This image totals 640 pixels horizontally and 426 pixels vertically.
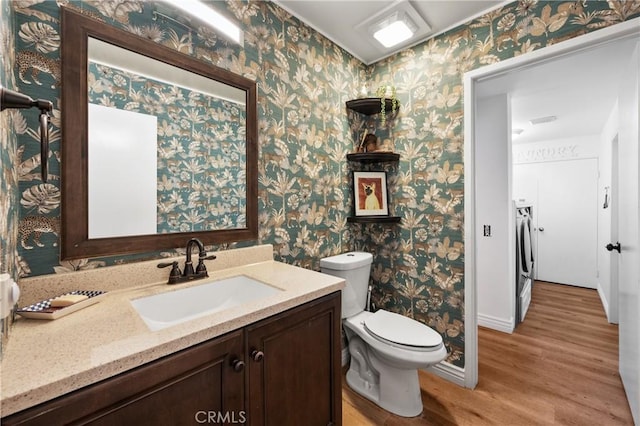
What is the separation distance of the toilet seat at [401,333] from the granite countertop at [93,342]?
2.45 feet

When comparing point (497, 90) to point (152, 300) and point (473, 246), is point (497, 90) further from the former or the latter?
point (152, 300)

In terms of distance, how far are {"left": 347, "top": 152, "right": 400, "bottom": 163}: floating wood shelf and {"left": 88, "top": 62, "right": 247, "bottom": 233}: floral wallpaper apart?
92 cm

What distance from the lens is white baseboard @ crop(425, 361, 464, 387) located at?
179cm

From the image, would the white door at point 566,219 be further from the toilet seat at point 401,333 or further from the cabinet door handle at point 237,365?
the cabinet door handle at point 237,365

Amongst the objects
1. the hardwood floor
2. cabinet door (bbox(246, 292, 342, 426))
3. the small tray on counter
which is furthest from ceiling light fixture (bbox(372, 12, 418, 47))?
the hardwood floor

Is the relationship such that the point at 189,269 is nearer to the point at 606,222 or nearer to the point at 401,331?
the point at 401,331

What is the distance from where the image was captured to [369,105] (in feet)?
6.78

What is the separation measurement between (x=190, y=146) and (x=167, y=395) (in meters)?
1.05

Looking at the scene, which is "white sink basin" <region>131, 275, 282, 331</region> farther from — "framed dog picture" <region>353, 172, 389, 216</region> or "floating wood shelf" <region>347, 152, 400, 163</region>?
"floating wood shelf" <region>347, 152, 400, 163</region>

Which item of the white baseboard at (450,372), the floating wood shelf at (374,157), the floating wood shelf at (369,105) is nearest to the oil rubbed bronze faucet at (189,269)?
the floating wood shelf at (374,157)

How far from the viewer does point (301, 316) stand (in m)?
1.02

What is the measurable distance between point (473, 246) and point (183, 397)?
1750mm

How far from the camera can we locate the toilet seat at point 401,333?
1440 mm

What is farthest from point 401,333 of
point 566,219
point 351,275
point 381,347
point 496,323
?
point 566,219
